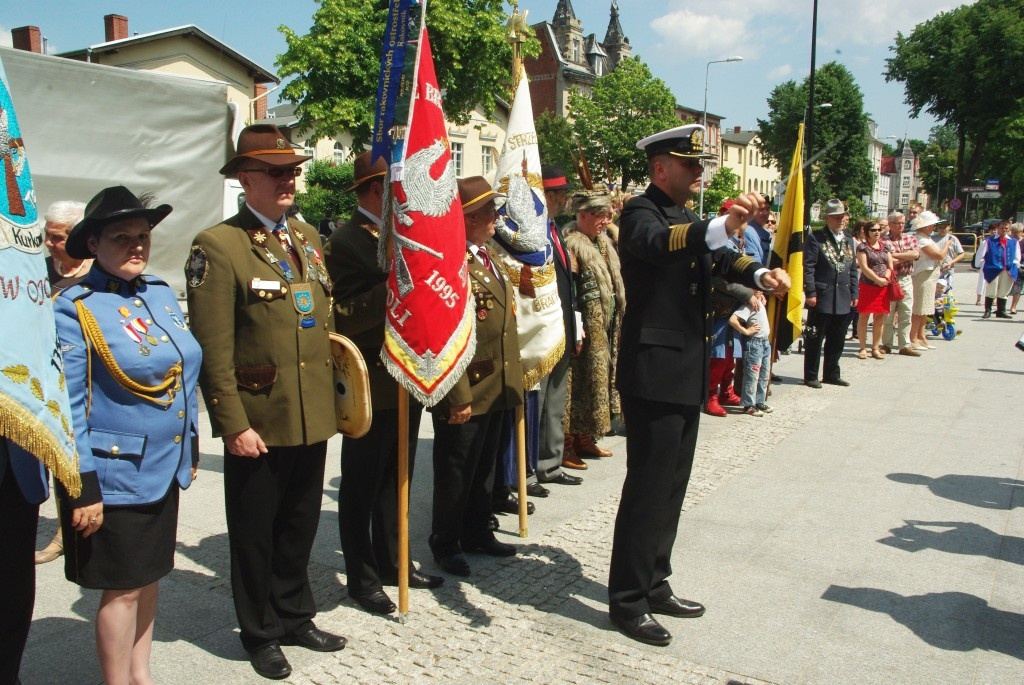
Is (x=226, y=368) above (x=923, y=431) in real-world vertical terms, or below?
above

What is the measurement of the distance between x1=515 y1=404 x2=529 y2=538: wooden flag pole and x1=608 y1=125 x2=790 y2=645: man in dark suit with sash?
3.22 feet

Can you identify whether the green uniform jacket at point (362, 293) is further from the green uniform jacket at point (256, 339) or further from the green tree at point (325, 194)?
the green tree at point (325, 194)

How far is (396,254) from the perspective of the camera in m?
3.80

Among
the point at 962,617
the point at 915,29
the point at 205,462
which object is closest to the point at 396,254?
the point at 962,617

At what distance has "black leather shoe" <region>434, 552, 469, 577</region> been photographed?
460cm

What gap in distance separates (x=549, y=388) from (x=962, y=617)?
2.98 meters

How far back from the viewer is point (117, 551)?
2936mm

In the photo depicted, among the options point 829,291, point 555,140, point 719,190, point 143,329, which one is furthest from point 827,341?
point 719,190

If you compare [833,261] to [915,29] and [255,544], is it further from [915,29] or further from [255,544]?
[915,29]

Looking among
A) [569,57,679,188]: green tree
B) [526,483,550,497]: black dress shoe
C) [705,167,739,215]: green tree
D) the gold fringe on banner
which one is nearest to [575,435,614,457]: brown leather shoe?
[526,483,550,497]: black dress shoe

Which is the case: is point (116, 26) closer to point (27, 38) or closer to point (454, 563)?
point (27, 38)

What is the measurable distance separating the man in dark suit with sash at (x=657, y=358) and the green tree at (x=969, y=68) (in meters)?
52.2

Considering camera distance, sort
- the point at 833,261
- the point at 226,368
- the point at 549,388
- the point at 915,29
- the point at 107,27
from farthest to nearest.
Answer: the point at 915,29, the point at 107,27, the point at 833,261, the point at 549,388, the point at 226,368

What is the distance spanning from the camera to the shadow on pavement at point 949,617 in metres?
3.91
